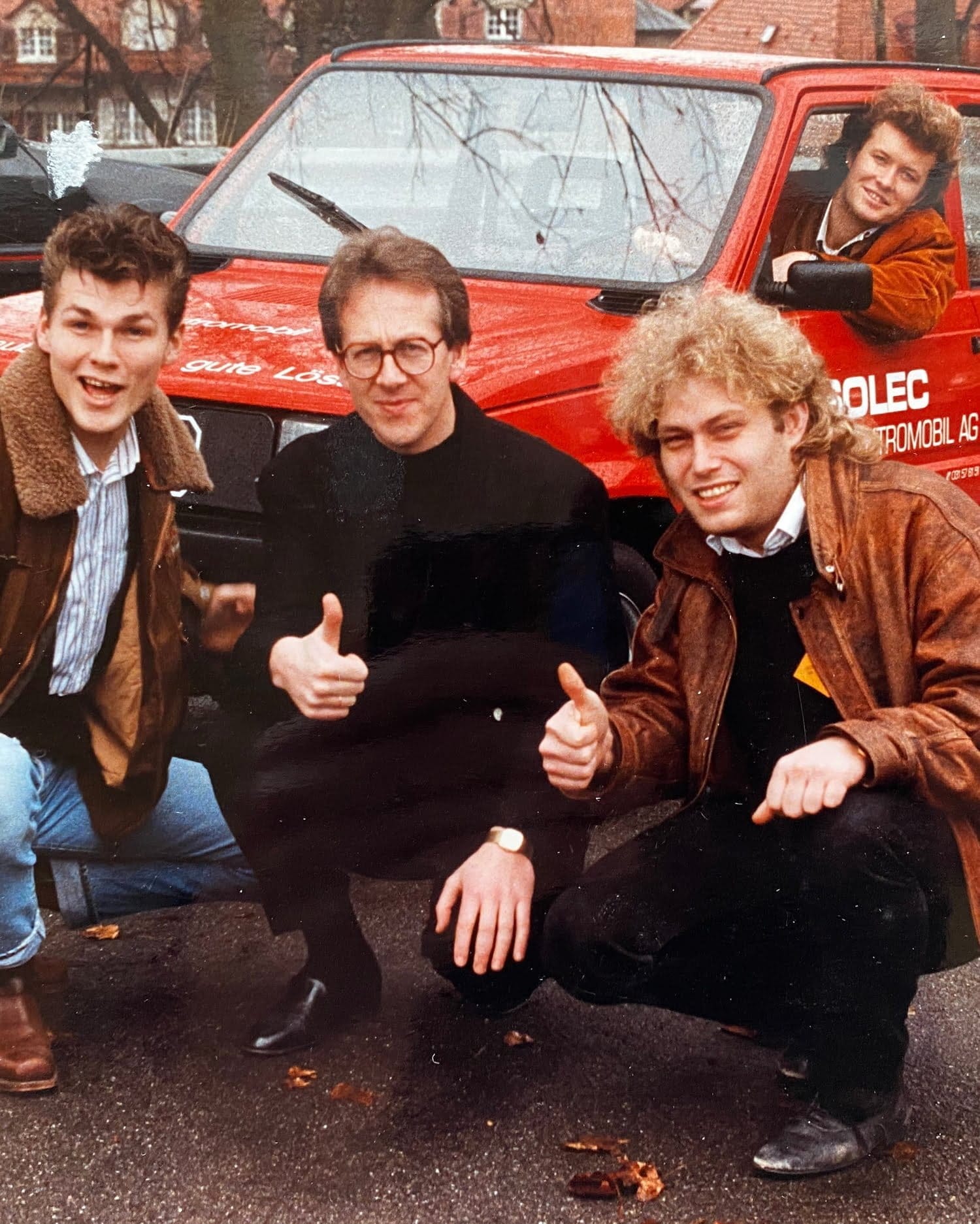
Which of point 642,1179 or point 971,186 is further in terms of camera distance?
point 971,186

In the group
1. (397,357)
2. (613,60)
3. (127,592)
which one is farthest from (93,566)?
(613,60)

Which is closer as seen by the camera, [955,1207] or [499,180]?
[955,1207]

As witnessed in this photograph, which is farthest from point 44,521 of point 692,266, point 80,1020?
point 692,266

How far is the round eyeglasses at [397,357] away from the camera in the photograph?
109 inches

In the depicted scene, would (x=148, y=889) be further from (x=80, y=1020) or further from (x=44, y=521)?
(x=44, y=521)

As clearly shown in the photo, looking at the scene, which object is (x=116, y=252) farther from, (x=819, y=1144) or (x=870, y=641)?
(x=819, y=1144)

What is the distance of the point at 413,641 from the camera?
2.89 m

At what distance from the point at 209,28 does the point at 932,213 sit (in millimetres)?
1400

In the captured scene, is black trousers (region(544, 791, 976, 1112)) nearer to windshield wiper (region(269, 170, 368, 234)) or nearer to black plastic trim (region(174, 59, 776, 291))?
black plastic trim (region(174, 59, 776, 291))

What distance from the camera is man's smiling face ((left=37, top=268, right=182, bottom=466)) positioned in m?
2.66

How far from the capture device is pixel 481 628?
9.55ft

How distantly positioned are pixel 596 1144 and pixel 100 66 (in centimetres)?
207

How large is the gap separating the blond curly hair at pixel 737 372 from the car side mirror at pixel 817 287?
125 millimetres

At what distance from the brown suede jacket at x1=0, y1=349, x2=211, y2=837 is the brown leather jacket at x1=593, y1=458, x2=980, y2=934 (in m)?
0.82
